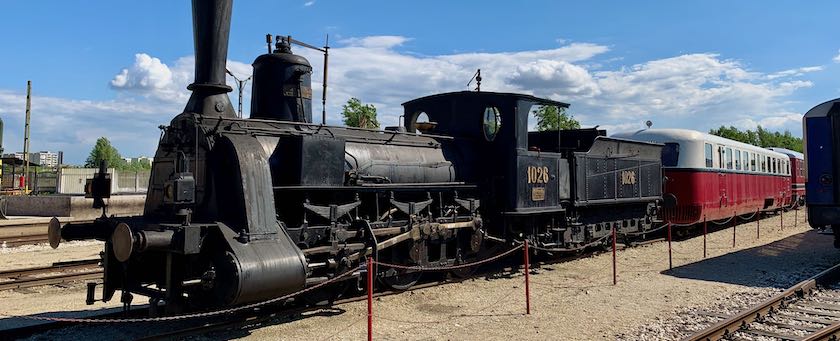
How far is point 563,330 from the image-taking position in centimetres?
686

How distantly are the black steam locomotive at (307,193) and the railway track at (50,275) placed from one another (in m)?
3.31

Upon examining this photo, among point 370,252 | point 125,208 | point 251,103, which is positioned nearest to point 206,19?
point 251,103

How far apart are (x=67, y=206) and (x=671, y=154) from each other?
20933mm

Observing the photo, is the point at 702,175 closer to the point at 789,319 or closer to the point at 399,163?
the point at 789,319

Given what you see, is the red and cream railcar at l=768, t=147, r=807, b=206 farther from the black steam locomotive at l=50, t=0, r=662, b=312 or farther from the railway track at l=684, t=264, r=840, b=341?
the railway track at l=684, t=264, r=840, b=341

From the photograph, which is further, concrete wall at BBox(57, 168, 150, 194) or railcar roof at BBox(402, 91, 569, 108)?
concrete wall at BBox(57, 168, 150, 194)

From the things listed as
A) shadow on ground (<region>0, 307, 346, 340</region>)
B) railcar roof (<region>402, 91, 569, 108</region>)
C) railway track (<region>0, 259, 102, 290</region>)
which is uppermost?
railcar roof (<region>402, 91, 569, 108</region>)

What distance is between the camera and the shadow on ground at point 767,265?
1003 cm

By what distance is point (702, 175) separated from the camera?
16.6 m

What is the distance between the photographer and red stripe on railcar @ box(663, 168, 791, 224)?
53.7ft

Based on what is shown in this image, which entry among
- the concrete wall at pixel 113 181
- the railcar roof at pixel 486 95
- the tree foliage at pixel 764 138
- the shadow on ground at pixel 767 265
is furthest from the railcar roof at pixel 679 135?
the tree foliage at pixel 764 138

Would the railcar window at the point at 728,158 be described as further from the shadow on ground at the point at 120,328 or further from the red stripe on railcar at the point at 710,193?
the shadow on ground at the point at 120,328

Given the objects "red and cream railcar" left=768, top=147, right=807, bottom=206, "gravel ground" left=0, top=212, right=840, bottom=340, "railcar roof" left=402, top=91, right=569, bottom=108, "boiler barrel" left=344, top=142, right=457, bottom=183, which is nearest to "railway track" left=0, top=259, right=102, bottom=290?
"gravel ground" left=0, top=212, right=840, bottom=340

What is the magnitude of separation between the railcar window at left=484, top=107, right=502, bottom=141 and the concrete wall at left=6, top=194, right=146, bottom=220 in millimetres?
15624
